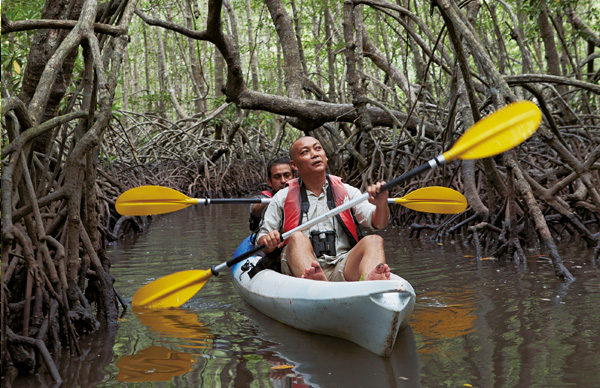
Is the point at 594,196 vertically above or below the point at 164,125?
below

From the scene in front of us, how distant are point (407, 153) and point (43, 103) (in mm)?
4494

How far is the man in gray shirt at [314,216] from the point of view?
3156 mm

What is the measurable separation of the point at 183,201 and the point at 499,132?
6.04 feet

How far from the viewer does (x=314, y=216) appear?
11.2 feet

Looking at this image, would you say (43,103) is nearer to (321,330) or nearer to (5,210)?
(5,210)

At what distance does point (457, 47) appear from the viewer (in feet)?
13.6

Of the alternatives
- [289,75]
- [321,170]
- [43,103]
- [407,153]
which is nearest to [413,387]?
[321,170]

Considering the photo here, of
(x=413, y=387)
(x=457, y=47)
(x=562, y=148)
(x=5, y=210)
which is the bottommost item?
(x=413, y=387)

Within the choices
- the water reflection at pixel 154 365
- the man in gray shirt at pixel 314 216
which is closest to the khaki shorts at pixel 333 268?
the man in gray shirt at pixel 314 216

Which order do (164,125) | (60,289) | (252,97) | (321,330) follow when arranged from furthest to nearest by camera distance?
(164,125) < (252,97) < (321,330) < (60,289)

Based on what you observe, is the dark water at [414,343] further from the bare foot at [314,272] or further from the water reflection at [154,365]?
the bare foot at [314,272]

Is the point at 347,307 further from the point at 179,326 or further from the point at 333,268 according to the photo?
the point at 179,326

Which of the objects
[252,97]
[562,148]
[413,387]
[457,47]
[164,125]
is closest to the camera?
[413,387]

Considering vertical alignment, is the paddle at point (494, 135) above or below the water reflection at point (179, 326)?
above
